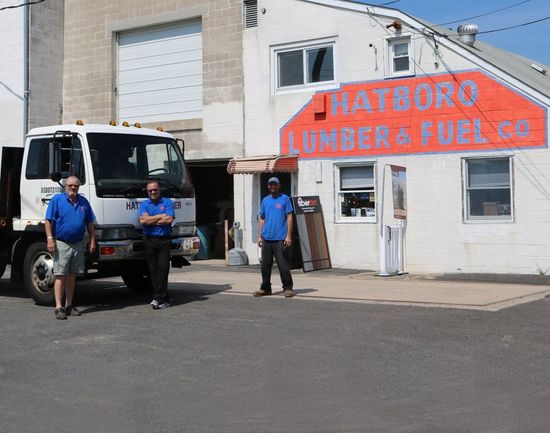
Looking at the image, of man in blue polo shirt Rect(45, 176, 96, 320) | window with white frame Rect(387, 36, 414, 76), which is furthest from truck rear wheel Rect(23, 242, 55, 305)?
window with white frame Rect(387, 36, 414, 76)

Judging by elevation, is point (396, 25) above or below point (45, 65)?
below

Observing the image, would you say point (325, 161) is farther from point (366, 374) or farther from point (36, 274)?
point (366, 374)

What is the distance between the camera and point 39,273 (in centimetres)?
1088

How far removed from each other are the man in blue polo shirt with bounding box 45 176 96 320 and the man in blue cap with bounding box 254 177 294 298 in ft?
9.16

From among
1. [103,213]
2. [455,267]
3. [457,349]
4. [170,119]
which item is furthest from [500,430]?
[170,119]

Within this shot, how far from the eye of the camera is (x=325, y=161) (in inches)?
674

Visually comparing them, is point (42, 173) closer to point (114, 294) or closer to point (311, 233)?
point (114, 294)

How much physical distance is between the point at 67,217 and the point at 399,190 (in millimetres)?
7897

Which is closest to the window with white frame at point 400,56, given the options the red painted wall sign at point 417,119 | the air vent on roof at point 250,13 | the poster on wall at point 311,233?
the red painted wall sign at point 417,119

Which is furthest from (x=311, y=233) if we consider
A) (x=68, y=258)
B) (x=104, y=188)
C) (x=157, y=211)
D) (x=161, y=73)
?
(x=68, y=258)

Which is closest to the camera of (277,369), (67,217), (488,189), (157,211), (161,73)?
(277,369)

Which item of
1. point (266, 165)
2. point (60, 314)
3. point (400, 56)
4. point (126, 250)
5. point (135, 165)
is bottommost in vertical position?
point (60, 314)

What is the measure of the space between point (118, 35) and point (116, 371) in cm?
1519

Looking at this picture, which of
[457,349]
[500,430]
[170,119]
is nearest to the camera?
[500,430]
